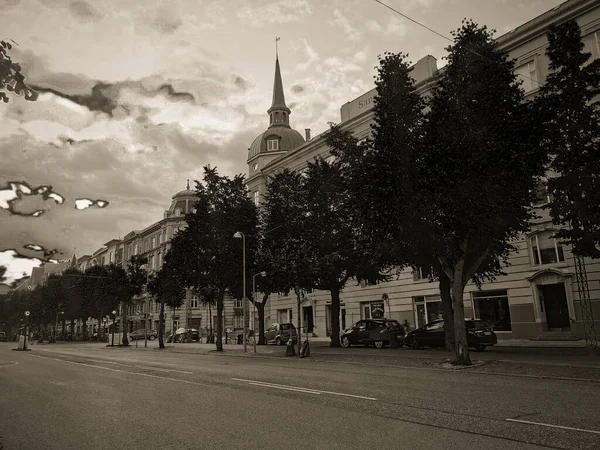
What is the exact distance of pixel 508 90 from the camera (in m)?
17.3

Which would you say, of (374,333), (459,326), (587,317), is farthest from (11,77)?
(374,333)

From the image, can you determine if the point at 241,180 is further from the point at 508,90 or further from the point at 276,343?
the point at 508,90

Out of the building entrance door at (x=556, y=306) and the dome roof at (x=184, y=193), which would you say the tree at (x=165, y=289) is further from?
the dome roof at (x=184, y=193)

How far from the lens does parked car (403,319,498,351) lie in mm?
22750

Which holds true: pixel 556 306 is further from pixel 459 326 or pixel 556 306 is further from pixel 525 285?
pixel 459 326

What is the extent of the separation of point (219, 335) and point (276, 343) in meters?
7.23

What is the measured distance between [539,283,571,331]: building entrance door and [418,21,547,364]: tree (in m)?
14.0

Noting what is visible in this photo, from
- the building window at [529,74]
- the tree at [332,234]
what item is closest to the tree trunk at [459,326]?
the tree at [332,234]

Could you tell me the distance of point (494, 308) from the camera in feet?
107

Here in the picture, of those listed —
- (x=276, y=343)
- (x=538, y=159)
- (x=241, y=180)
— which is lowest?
(x=276, y=343)

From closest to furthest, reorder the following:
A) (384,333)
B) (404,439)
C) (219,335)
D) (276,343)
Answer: (404,439) < (384,333) < (219,335) < (276,343)

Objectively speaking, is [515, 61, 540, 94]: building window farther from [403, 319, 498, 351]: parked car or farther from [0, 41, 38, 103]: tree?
[0, 41, 38, 103]: tree

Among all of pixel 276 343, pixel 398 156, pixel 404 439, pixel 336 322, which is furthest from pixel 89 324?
pixel 404 439

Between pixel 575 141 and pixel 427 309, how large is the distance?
21.1 m
